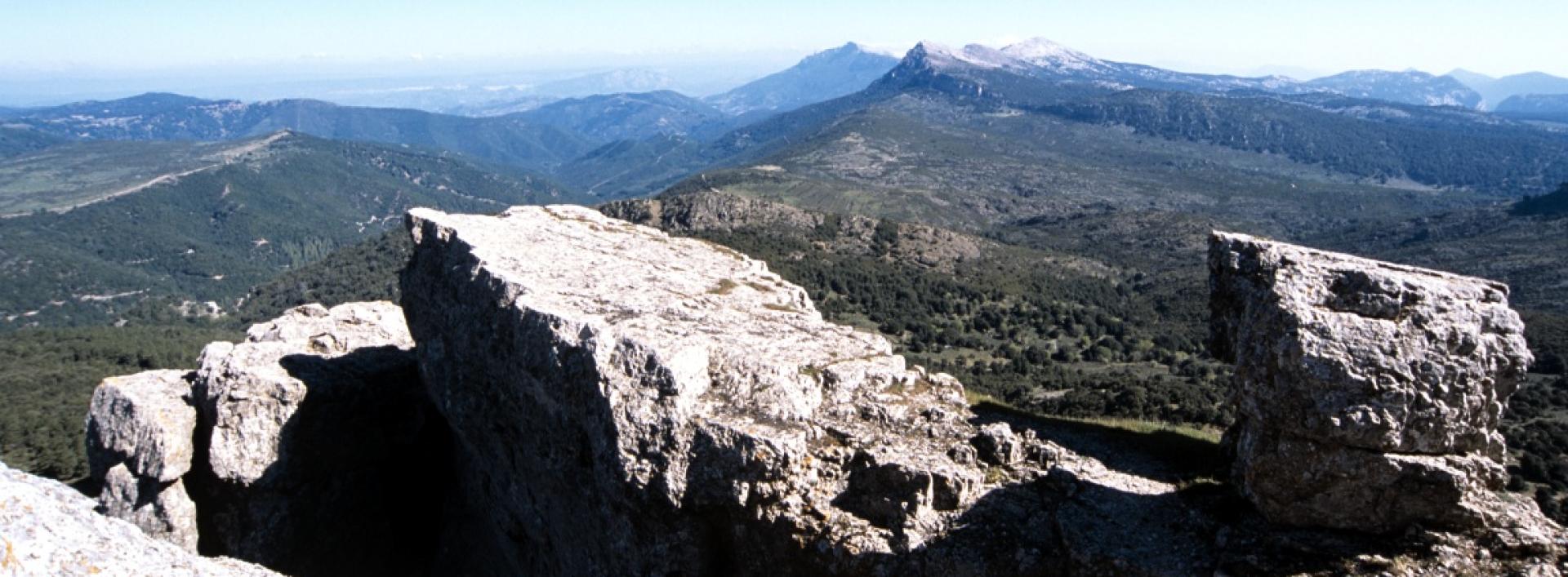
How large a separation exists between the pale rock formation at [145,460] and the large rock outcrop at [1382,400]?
27428mm

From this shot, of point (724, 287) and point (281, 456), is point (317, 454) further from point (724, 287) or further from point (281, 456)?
point (724, 287)

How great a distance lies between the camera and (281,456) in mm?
22484

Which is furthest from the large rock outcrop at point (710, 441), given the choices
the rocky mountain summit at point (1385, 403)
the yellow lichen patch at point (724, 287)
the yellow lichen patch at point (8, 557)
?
the yellow lichen patch at point (8, 557)

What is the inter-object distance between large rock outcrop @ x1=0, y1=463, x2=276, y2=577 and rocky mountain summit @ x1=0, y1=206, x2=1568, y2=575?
0.06m

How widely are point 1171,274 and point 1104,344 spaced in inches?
2150

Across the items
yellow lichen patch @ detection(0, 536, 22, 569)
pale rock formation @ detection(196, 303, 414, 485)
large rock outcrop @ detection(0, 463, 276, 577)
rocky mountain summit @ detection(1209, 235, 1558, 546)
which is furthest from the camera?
pale rock formation @ detection(196, 303, 414, 485)

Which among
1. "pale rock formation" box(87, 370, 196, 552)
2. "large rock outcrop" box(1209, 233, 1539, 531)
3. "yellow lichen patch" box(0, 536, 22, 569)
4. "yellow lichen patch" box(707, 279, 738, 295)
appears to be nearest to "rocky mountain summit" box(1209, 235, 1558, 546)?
"large rock outcrop" box(1209, 233, 1539, 531)

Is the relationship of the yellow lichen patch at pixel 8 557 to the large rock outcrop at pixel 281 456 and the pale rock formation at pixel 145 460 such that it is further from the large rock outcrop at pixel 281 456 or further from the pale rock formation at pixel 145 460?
the pale rock formation at pixel 145 460

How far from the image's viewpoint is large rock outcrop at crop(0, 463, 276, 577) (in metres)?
7.82

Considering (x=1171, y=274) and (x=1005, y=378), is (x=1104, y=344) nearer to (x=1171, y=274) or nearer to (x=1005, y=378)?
(x=1005, y=378)

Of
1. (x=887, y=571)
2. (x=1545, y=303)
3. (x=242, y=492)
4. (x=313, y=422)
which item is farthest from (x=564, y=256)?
(x=1545, y=303)

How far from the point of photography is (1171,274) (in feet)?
420

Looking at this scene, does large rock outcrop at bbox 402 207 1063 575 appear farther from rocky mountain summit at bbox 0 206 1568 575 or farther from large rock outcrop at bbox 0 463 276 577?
large rock outcrop at bbox 0 463 276 577

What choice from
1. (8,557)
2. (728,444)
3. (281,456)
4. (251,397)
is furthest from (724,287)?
(8,557)
